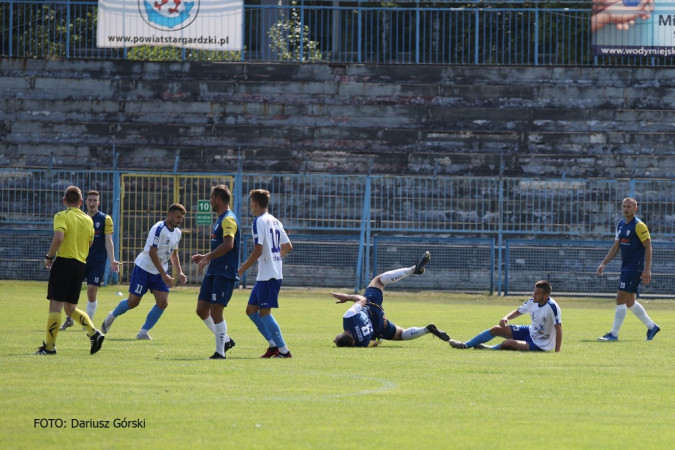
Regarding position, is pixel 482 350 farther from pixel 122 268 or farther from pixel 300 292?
pixel 122 268

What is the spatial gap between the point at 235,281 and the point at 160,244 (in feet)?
10.6

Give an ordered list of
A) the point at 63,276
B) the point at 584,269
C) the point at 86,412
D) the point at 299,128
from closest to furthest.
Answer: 1. the point at 86,412
2. the point at 63,276
3. the point at 584,269
4. the point at 299,128

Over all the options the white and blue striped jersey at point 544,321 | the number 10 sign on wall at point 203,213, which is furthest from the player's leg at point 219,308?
the number 10 sign on wall at point 203,213

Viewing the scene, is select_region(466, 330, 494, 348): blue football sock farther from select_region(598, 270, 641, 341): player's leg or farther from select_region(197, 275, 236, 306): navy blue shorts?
select_region(197, 275, 236, 306): navy blue shorts

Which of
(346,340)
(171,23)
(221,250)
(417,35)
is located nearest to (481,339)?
(346,340)

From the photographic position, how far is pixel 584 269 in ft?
82.4

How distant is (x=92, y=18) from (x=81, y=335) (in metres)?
20.2

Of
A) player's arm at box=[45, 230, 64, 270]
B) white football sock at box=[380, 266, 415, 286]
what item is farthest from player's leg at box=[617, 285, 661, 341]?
player's arm at box=[45, 230, 64, 270]

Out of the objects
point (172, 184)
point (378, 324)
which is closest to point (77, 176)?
point (172, 184)

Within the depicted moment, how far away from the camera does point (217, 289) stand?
1195 centimetres

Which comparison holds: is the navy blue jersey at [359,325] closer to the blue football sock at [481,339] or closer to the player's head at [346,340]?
the player's head at [346,340]

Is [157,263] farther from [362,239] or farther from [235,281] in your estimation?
[362,239]

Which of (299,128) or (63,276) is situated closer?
(63,276)

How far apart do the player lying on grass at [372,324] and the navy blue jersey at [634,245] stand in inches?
152
